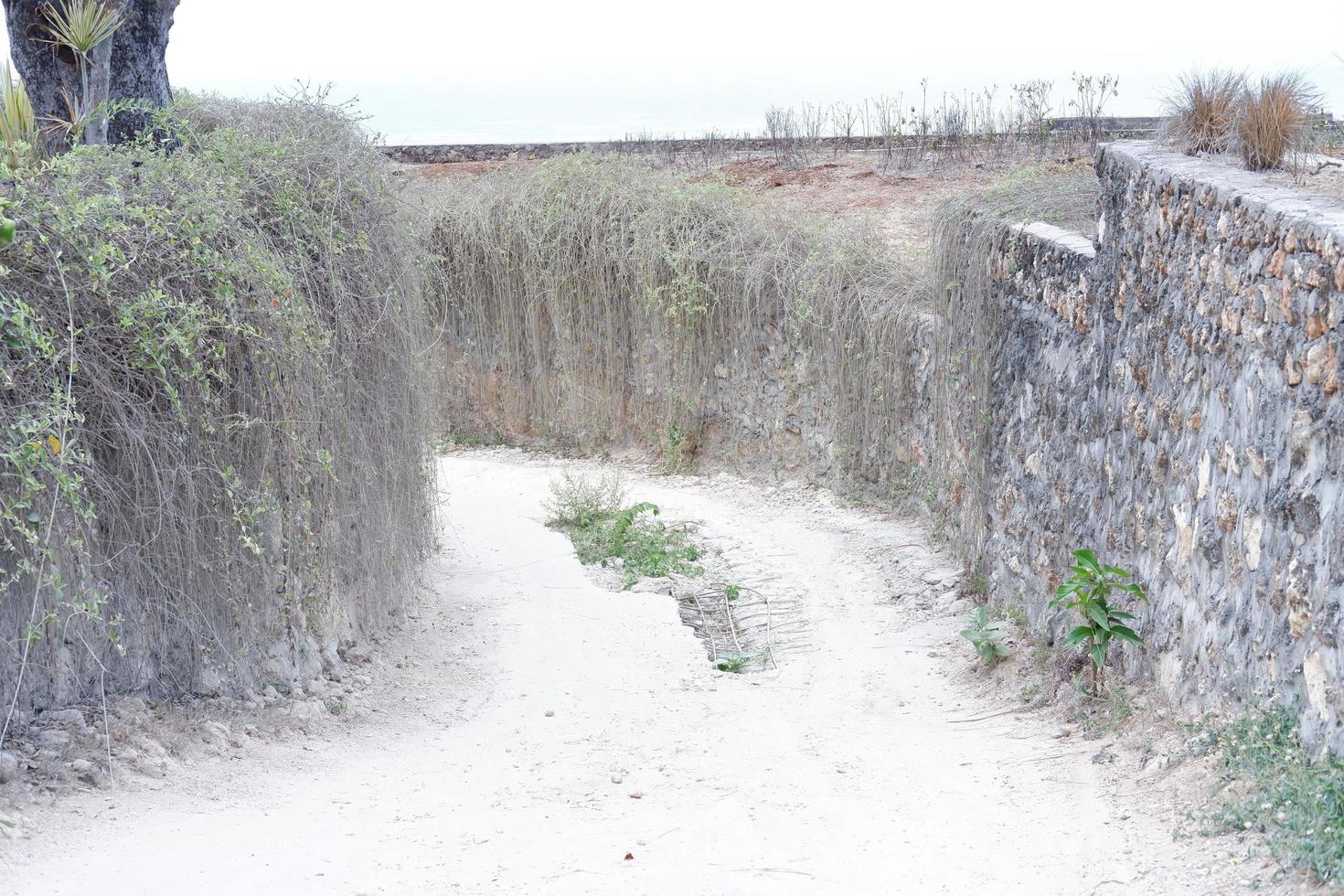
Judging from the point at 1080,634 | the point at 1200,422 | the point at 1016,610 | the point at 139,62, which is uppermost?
the point at 139,62

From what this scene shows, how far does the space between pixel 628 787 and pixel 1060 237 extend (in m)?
3.10

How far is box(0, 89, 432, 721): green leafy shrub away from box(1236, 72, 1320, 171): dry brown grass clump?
3.30 meters

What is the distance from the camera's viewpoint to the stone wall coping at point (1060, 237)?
4.75 metres

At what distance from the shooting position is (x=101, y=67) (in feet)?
16.1

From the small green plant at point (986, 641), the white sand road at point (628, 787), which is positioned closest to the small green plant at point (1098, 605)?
the white sand road at point (628, 787)

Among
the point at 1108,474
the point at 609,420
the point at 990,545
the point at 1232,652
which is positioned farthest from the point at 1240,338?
the point at 609,420

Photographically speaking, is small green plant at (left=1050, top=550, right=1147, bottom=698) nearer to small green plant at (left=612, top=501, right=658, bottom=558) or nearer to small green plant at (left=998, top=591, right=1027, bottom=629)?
small green plant at (left=998, top=591, right=1027, bottom=629)

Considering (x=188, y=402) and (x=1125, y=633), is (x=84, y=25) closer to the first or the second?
(x=188, y=402)

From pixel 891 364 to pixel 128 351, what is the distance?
534 cm

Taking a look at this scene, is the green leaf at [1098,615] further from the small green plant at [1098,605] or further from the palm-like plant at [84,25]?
the palm-like plant at [84,25]

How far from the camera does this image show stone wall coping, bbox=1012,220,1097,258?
4750 millimetres

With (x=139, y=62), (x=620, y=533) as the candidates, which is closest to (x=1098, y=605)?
(x=620, y=533)

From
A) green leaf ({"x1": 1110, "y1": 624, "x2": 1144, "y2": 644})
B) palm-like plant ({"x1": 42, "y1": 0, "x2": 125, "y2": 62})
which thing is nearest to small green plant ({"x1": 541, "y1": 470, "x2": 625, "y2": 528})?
palm-like plant ({"x1": 42, "y1": 0, "x2": 125, "y2": 62})

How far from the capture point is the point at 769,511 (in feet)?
27.5
